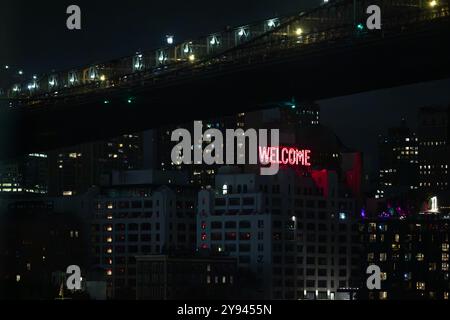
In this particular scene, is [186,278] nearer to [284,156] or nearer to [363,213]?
[284,156]

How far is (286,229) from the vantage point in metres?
95.6

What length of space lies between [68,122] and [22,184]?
5018 centimetres

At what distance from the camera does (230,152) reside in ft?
355

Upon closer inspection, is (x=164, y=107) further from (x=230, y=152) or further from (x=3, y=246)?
(x=230, y=152)

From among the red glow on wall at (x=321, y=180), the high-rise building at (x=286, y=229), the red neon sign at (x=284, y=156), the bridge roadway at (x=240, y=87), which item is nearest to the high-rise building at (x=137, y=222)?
the high-rise building at (x=286, y=229)

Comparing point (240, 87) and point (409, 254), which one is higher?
point (240, 87)

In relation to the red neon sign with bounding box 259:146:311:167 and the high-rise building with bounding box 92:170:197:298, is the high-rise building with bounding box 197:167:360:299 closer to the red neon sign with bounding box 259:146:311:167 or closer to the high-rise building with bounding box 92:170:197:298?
the red neon sign with bounding box 259:146:311:167

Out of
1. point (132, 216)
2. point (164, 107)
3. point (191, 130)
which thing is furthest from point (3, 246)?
point (191, 130)

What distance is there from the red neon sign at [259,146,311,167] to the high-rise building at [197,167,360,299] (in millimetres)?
790

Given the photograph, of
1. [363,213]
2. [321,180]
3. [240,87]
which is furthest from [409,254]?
[240,87]

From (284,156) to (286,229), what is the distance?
5.33 meters

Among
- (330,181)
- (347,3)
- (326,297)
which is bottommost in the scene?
(326,297)

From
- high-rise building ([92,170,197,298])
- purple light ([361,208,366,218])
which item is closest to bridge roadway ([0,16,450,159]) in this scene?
high-rise building ([92,170,197,298])
